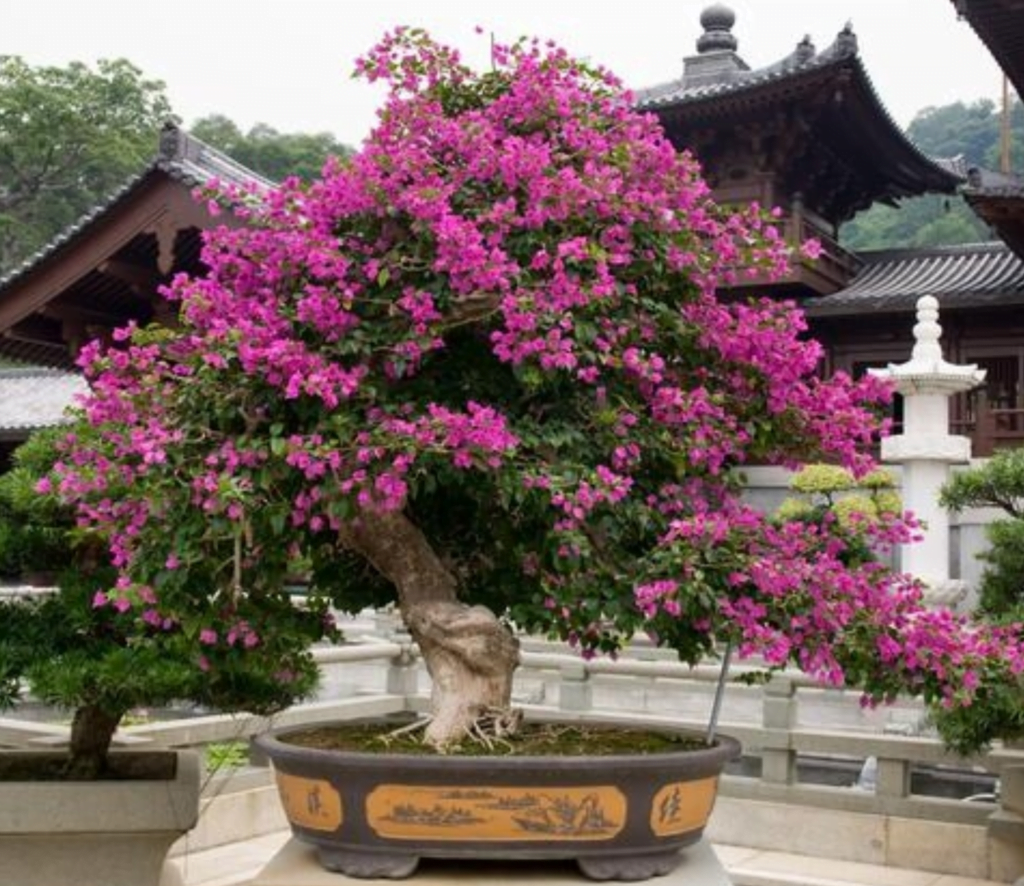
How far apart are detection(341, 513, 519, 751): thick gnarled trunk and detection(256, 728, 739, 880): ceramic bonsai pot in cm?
30

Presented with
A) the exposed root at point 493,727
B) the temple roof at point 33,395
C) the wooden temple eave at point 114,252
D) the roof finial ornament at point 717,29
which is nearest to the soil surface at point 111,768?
the exposed root at point 493,727

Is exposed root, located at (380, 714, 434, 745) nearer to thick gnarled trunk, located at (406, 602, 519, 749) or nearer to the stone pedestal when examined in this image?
thick gnarled trunk, located at (406, 602, 519, 749)

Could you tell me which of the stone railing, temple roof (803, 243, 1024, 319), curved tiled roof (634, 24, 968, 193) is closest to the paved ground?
the stone railing

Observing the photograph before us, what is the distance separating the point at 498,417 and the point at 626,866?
1.24 m

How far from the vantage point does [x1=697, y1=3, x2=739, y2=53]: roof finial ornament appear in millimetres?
24891

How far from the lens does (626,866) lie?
3.32m

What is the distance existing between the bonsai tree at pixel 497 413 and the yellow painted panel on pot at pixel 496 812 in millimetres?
379

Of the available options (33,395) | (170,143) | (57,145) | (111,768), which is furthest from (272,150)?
(111,768)

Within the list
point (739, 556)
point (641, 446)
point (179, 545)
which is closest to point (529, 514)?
point (641, 446)

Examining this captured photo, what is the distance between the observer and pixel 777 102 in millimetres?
19719

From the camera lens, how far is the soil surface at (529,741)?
349cm

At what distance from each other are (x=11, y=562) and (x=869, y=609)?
108 inches

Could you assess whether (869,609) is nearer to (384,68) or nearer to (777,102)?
(384,68)

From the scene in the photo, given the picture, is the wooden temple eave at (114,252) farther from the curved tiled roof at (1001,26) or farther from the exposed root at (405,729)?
the exposed root at (405,729)
